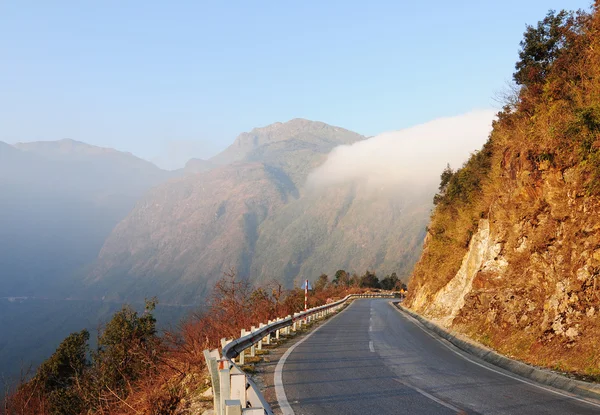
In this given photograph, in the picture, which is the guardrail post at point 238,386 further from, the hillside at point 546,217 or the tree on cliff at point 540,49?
the tree on cliff at point 540,49

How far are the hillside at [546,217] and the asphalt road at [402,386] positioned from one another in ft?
5.59

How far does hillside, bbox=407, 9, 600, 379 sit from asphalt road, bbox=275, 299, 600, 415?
170cm

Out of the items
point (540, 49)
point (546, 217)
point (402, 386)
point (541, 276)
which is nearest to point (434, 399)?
point (402, 386)

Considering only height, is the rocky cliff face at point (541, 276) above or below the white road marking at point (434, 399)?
above

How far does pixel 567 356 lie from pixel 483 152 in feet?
64.9

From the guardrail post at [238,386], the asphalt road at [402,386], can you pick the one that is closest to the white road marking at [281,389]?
the asphalt road at [402,386]

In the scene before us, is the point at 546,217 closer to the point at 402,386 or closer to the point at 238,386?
the point at 402,386

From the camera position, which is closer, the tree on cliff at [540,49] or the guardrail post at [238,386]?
the guardrail post at [238,386]

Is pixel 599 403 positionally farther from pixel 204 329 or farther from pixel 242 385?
pixel 204 329

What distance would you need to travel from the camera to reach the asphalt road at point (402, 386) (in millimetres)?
7250

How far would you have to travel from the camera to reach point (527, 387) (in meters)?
9.38

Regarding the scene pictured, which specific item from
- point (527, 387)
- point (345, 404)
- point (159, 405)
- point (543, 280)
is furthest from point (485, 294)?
point (159, 405)

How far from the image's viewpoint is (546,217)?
1568 cm

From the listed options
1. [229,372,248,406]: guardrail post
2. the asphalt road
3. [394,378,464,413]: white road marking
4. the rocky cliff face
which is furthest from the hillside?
A: [229,372,248,406]: guardrail post
